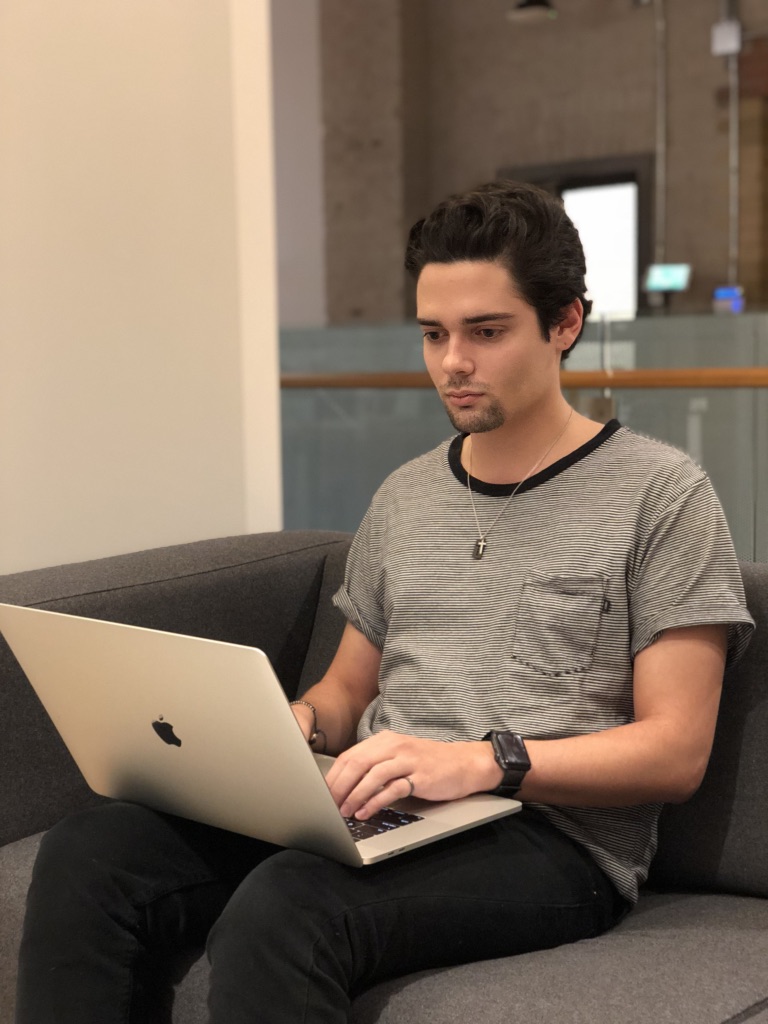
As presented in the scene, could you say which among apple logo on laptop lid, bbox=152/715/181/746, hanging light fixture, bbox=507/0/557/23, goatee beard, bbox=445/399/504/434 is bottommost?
apple logo on laptop lid, bbox=152/715/181/746

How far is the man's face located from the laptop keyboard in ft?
1.57

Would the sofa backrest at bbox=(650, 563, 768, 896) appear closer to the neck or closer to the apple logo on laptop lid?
the neck

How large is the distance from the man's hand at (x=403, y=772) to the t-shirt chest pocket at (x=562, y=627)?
17cm

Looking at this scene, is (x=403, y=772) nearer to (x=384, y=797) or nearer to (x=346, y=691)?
(x=384, y=797)

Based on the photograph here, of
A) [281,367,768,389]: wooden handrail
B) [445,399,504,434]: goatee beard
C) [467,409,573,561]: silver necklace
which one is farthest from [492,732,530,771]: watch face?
[281,367,768,389]: wooden handrail

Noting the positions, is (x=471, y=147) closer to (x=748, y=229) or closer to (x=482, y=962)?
(x=748, y=229)

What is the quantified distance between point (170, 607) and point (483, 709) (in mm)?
637

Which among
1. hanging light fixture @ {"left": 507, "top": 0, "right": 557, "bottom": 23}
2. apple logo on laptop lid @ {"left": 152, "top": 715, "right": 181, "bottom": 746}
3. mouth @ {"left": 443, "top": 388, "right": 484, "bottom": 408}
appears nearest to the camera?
apple logo on laptop lid @ {"left": 152, "top": 715, "right": 181, "bottom": 746}

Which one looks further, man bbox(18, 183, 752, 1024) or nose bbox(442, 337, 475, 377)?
nose bbox(442, 337, 475, 377)

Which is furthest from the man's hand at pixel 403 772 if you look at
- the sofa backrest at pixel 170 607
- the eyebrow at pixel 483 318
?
the sofa backrest at pixel 170 607

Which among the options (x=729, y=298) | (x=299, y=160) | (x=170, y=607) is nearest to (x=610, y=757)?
(x=170, y=607)

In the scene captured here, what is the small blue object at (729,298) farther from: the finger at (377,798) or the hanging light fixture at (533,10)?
the finger at (377,798)

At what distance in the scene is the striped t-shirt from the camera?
142cm

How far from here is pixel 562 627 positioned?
146 centimetres
